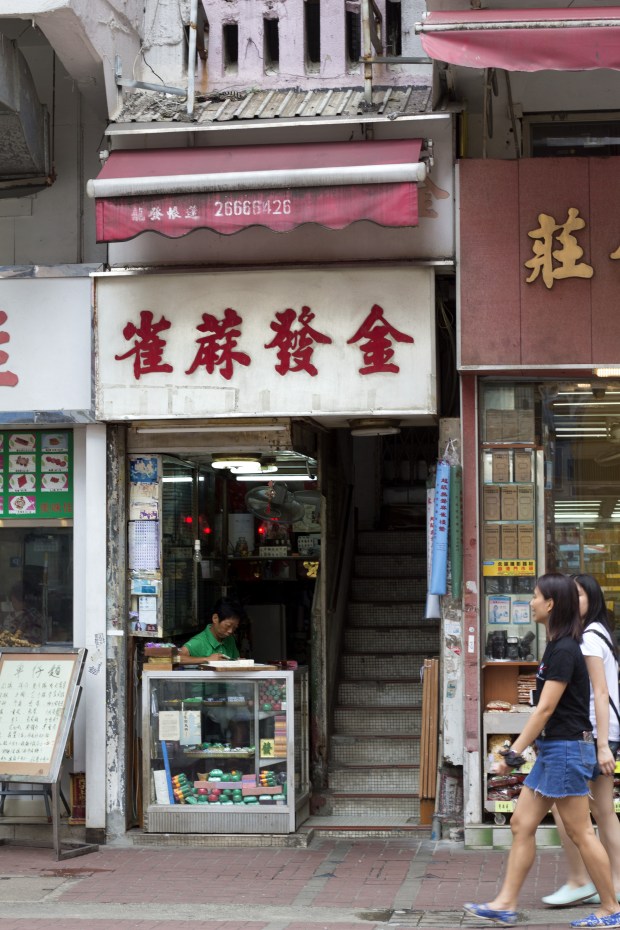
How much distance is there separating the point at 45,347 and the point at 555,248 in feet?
12.3

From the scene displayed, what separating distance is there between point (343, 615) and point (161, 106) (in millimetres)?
4981

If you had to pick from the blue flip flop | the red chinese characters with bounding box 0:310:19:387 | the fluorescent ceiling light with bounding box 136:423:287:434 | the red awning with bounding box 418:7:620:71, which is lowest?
the blue flip flop

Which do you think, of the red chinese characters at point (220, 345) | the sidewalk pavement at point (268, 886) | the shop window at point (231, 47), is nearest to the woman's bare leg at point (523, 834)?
the sidewalk pavement at point (268, 886)

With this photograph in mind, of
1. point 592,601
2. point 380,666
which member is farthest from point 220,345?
point 380,666

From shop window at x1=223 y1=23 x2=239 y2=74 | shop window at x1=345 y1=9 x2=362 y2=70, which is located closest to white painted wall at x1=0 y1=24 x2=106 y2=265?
shop window at x1=223 y1=23 x2=239 y2=74

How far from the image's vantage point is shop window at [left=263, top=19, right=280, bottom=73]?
9500 millimetres

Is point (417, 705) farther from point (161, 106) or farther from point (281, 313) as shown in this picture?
point (161, 106)

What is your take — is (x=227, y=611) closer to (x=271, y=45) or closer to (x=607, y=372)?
(x=607, y=372)

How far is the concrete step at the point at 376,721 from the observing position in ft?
35.2

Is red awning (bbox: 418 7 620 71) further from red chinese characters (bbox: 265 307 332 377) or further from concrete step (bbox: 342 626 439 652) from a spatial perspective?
concrete step (bbox: 342 626 439 652)

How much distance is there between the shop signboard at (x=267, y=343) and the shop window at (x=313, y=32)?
5.92 ft

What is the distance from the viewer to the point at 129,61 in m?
9.34

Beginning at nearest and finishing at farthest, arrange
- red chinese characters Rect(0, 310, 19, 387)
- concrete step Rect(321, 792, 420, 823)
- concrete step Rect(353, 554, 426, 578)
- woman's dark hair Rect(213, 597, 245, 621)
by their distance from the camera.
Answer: red chinese characters Rect(0, 310, 19, 387), woman's dark hair Rect(213, 597, 245, 621), concrete step Rect(321, 792, 420, 823), concrete step Rect(353, 554, 426, 578)

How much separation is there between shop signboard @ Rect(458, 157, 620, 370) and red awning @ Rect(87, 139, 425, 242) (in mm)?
818
